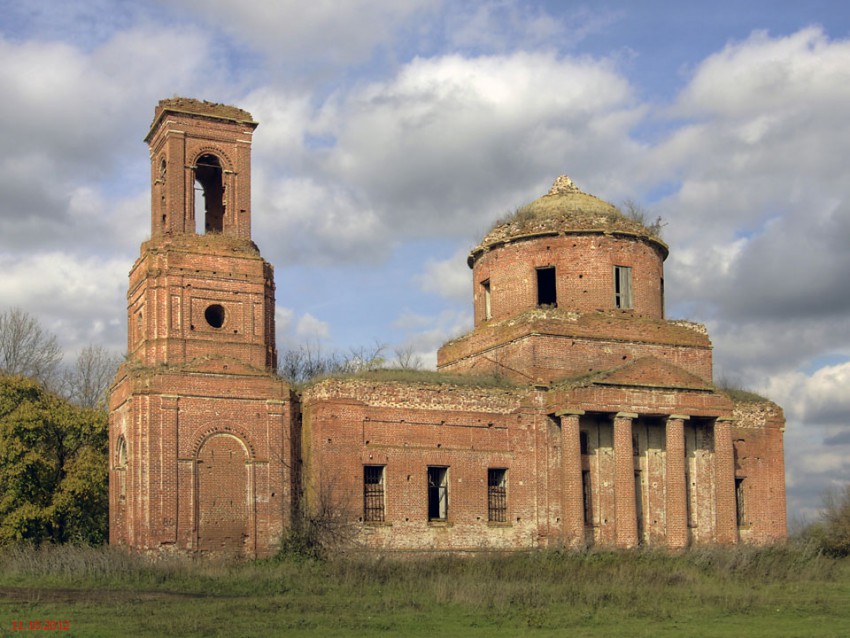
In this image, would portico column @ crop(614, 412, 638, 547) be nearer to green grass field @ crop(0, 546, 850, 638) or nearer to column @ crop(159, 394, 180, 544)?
green grass field @ crop(0, 546, 850, 638)

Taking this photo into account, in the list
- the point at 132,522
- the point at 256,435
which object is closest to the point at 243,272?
the point at 256,435

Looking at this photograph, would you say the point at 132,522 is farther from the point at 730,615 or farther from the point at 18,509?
the point at 730,615

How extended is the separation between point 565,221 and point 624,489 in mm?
8462

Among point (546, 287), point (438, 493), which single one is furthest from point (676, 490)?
point (546, 287)

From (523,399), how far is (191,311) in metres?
8.92

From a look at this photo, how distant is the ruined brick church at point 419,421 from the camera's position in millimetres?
27844

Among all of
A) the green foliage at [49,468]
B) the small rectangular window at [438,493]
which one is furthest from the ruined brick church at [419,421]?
the green foliage at [49,468]

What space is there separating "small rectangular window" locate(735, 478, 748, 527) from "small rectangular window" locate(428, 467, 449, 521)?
8601mm

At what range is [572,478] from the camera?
30266 mm

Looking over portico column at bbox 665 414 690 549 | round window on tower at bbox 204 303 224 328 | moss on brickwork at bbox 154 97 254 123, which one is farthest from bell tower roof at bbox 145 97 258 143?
portico column at bbox 665 414 690 549

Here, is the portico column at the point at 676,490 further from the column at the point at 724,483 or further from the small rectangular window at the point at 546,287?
the small rectangular window at the point at 546,287

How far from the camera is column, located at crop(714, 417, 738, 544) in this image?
31.2m

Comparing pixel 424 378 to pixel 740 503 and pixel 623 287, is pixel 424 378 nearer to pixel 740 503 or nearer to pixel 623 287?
pixel 623 287
